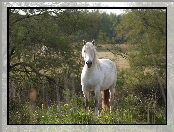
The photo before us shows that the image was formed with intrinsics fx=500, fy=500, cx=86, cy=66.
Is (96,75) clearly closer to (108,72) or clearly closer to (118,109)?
(108,72)

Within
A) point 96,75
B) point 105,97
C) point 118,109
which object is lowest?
point 118,109

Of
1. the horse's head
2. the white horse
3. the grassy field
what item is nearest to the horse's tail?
the white horse

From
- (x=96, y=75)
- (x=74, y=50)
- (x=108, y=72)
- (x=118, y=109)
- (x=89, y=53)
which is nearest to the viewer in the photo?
(x=89, y=53)

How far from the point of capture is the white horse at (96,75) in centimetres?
743

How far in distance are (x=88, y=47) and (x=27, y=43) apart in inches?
53.9

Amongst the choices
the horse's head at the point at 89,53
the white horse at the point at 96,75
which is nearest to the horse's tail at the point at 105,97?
the white horse at the point at 96,75

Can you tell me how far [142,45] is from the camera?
8453 mm

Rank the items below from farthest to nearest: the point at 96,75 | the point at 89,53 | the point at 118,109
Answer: the point at 118,109 → the point at 96,75 → the point at 89,53

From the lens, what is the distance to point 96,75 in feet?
25.5

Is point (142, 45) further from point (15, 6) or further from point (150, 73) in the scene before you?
point (15, 6)

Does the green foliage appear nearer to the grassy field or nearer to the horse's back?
the grassy field

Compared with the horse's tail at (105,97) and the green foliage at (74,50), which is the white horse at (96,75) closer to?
the horse's tail at (105,97)

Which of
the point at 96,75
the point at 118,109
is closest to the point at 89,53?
the point at 96,75

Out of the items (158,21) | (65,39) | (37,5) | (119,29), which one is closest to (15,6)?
(37,5)
